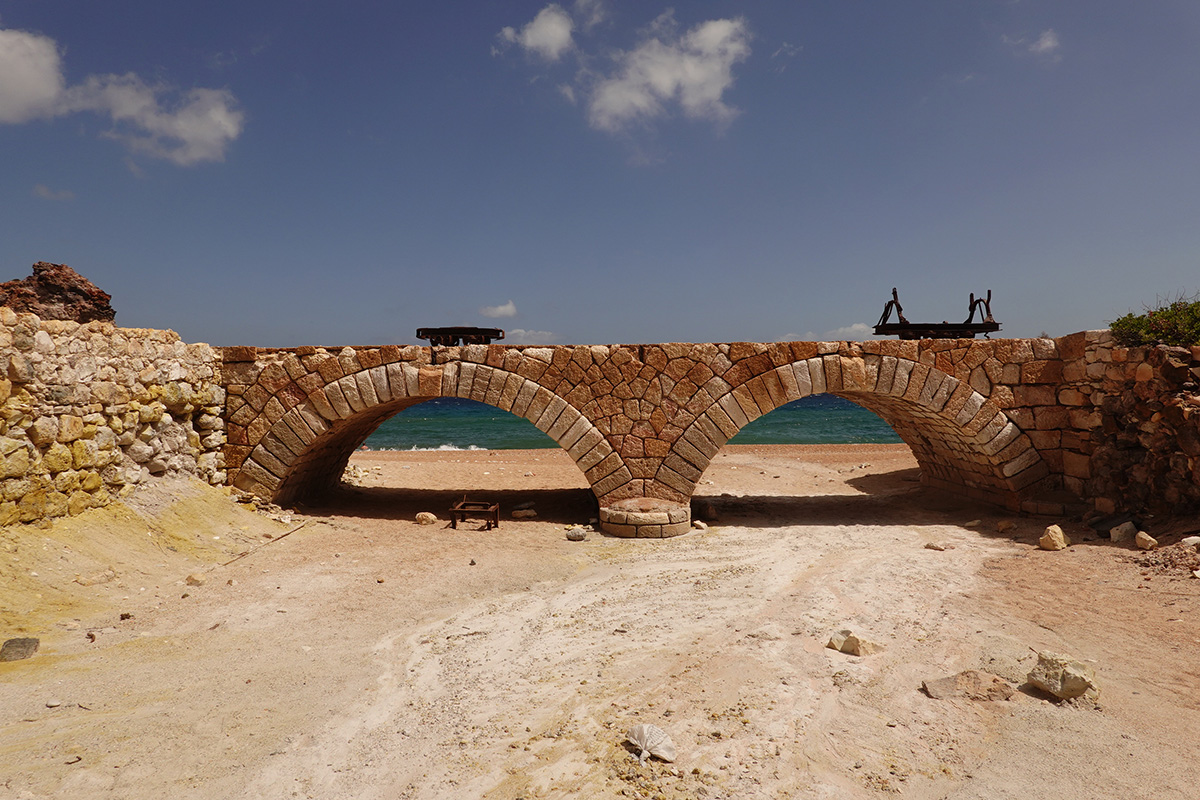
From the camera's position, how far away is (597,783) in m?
3.10

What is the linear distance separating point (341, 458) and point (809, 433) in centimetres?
2819

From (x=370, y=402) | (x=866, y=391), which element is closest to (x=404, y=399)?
(x=370, y=402)

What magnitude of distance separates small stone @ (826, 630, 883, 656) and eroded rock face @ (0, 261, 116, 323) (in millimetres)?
8292

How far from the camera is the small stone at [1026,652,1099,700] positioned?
3.74m

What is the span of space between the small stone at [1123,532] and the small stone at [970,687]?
4.38m

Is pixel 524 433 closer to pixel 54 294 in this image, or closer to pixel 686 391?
pixel 686 391

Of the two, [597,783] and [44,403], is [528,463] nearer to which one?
[44,403]

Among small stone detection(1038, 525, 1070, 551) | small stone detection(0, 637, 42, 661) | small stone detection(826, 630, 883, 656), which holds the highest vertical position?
small stone detection(1038, 525, 1070, 551)

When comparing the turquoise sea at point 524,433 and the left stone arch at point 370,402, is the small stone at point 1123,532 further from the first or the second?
the turquoise sea at point 524,433

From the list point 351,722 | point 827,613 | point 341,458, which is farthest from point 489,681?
point 341,458

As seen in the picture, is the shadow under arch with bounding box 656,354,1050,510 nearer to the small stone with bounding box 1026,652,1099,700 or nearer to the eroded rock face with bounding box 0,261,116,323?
the small stone with bounding box 1026,652,1099,700

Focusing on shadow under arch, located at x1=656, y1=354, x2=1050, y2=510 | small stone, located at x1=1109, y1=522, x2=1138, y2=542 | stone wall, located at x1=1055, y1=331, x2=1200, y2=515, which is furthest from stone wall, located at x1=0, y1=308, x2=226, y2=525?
stone wall, located at x1=1055, y1=331, x2=1200, y2=515

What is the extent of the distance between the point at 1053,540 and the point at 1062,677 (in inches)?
164

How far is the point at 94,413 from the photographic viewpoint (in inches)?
266
